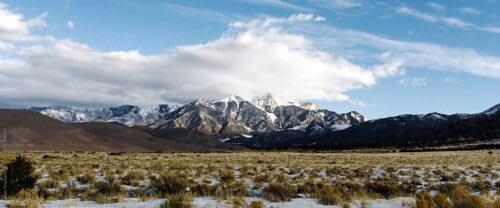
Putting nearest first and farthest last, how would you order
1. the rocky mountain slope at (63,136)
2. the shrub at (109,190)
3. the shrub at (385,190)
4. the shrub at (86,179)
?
the shrub at (109,190)
the shrub at (385,190)
the shrub at (86,179)
the rocky mountain slope at (63,136)

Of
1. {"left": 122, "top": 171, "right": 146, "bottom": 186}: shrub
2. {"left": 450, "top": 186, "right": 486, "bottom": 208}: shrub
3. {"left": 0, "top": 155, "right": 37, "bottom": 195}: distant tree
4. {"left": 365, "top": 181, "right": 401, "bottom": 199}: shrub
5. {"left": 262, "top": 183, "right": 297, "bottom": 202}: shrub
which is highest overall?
{"left": 0, "top": 155, "right": 37, "bottom": 195}: distant tree

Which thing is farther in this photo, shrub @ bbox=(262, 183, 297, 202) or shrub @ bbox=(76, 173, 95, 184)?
shrub @ bbox=(76, 173, 95, 184)

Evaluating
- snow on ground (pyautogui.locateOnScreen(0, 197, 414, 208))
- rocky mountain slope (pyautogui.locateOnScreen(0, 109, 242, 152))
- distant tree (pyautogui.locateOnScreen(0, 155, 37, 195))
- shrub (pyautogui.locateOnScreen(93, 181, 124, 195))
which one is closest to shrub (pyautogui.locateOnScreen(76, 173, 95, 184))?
shrub (pyautogui.locateOnScreen(93, 181, 124, 195))

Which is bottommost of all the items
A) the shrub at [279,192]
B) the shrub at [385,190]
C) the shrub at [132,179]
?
the shrub at [385,190]

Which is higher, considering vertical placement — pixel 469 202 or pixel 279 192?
pixel 469 202

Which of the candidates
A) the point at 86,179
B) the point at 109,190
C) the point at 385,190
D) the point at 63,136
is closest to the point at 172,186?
the point at 109,190

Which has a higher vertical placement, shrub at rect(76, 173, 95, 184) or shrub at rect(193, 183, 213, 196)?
shrub at rect(76, 173, 95, 184)

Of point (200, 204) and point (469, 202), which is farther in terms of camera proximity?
point (200, 204)

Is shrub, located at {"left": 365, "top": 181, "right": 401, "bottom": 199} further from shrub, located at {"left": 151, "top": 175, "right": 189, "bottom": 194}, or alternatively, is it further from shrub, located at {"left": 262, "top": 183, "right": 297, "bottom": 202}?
shrub, located at {"left": 151, "top": 175, "right": 189, "bottom": 194}

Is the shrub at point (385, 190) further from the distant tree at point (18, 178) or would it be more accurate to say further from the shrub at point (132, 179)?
the distant tree at point (18, 178)

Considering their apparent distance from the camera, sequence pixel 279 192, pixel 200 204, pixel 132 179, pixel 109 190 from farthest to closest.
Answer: pixel 132 179
pixel 279 192
pixel 109 190
pixel 200 204

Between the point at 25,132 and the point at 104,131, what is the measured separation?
34614 mm

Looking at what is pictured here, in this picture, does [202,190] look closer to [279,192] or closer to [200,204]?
[200,204]

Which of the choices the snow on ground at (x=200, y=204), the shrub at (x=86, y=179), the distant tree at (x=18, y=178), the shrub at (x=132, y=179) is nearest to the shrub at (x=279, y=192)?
the snow on ground at (x=200, y=204)
